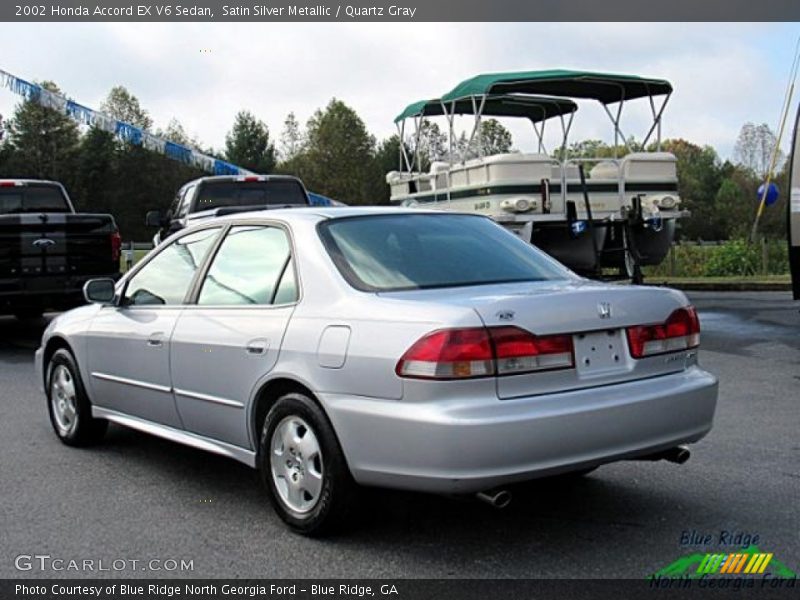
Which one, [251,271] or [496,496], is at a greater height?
[251,271]

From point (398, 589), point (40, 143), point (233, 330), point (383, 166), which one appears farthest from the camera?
point (383, 166)

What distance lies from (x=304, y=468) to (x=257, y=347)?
65cm

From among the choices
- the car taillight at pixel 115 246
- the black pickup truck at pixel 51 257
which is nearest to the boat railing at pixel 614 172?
the car taillight at pixel 115 246

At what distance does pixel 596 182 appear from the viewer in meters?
13.5

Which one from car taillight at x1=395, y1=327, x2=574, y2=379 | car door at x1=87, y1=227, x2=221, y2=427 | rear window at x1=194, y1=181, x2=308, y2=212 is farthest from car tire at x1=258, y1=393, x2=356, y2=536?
rear window at x1=194, y1=181, x2=308, y2=212

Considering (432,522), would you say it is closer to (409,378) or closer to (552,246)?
(409,378)

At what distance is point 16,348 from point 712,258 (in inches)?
653

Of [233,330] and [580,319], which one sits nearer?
[580,319]

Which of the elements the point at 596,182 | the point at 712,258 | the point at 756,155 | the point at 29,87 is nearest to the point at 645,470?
the point at 596,182

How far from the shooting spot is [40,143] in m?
57.7

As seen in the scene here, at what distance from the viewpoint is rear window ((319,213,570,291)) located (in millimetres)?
4426

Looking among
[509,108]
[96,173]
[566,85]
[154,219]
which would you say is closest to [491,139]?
[509,108]

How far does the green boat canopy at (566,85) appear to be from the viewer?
14.1m

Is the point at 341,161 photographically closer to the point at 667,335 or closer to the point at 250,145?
the point at 250,145
